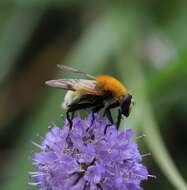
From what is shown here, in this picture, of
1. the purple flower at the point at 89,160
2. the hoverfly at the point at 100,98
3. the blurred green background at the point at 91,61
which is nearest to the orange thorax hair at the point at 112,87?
the hoverfly at the point at 100,98

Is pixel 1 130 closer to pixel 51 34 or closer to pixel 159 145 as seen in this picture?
pixel 51 34

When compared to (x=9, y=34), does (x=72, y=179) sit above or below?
below

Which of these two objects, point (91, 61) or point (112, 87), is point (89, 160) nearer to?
point (112, 87)

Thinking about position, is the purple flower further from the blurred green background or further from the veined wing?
the blurred green background

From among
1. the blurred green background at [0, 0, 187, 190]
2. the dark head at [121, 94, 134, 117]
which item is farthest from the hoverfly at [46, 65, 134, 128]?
the blurred green background at [0, 0, 187, 190]

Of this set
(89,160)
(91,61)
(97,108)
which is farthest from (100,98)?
(91,61)

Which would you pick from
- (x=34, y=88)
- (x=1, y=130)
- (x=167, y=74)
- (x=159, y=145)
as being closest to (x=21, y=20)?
(x=34, y=88)
